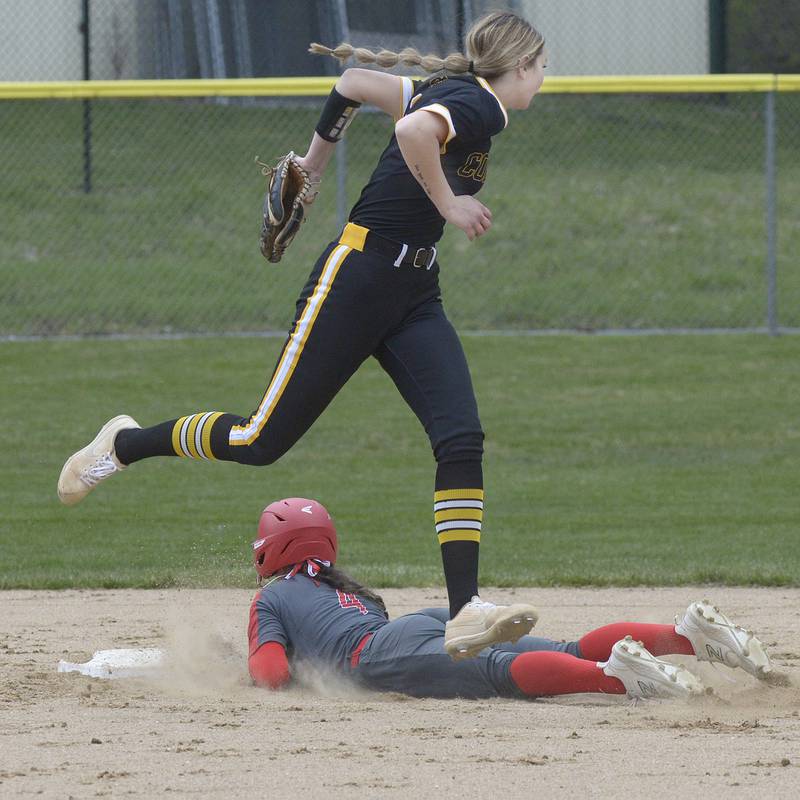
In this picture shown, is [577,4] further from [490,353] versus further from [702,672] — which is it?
[702,672]

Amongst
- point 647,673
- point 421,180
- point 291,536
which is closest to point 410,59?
point 421,180

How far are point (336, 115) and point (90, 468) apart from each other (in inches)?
61.8

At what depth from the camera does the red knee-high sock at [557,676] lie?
4887mm

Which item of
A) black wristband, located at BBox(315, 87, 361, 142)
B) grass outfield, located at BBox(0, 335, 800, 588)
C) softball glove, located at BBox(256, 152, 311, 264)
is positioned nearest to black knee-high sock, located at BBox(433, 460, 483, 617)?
softball glove, located at BBox(256, 152, 311, 264)

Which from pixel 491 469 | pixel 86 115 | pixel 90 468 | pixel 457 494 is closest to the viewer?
pixel 457 494

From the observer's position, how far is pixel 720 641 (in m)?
4.84

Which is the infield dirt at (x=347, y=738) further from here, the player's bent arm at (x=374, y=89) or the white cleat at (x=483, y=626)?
the player's bent arm at (x=374, y=89)

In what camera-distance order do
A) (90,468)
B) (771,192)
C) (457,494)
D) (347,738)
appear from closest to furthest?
(347,738)
(457,494)
(90,468)
(771,192)

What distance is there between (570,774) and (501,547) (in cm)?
502

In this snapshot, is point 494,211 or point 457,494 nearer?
point 457,494

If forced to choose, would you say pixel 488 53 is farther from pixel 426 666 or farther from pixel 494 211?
pixel 494 211

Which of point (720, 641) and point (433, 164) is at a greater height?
point (433, 164)

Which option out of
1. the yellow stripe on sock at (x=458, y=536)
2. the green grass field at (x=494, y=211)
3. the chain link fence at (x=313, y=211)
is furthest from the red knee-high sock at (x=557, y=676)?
the green grass field at (x=494, y=211)

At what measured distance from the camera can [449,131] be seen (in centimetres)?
470
